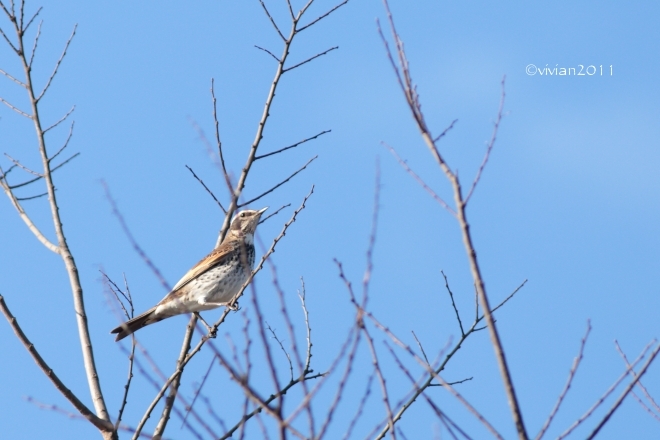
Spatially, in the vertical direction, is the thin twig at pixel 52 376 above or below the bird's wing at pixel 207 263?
below

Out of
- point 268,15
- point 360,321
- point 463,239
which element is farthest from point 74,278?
point 463,239

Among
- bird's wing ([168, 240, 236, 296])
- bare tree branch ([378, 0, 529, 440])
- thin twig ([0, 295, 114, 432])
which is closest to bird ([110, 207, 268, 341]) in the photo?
bird's wing ([168, 240, 236, 296])

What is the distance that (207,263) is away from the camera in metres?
9.93

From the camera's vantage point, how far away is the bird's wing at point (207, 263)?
32.3 feet

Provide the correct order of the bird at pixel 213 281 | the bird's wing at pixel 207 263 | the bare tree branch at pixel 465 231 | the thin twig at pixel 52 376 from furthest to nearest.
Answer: the bird's wing at pixel 207 263, the bird at pixel 213 281, the thin twig at pixel 52 376, the bare tree branch at pixel 465 231

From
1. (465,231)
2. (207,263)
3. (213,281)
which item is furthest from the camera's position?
(207,263)

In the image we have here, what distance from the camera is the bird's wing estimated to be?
32.3ft

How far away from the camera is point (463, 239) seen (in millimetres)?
3273

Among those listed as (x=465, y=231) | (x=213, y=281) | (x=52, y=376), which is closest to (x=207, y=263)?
(x=213, y=281)

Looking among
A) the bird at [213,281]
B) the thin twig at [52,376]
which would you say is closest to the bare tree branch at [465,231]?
the thin twig at [52,376]

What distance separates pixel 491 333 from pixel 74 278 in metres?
4.27

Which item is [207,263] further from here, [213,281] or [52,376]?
[52,376]

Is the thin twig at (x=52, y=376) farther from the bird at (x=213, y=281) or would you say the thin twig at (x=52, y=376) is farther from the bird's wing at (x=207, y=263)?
the bird's wing at (x=207, y=263)

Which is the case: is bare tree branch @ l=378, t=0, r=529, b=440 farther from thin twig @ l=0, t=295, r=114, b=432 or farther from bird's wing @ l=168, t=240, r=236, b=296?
bird's wing @ l=168, t=240, r=236, b=296
